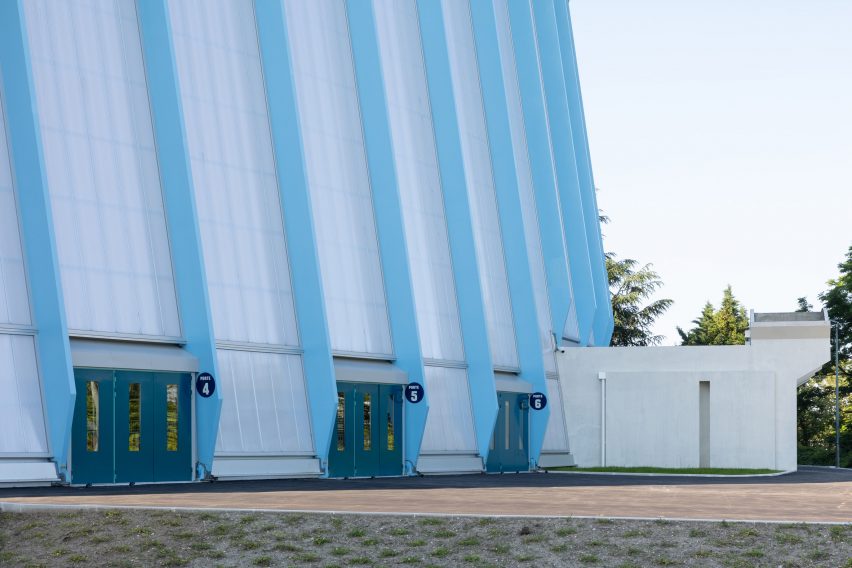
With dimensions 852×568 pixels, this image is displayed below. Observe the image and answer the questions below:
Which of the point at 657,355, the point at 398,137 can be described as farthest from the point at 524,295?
the point at 398,137

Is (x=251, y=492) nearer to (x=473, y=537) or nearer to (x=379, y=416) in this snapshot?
(x=473, y=537)

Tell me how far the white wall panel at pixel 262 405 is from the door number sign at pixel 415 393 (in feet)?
14.4

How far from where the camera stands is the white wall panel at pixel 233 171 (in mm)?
28891

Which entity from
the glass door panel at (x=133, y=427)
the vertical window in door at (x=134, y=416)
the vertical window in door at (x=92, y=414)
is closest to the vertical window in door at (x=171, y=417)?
the glass door panel at (x=133, y=427)

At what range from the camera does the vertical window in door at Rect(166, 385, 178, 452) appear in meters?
27.0

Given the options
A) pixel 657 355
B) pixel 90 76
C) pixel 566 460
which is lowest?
pixel 566 460

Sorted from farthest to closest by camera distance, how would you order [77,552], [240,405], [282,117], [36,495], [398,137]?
[398,137] → [282,117] → [240,405] → [36,495] → [77,552]

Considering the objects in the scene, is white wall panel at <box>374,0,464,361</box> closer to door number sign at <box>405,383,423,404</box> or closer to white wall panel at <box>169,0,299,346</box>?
door number sign at <box>405,383,423,404</box>

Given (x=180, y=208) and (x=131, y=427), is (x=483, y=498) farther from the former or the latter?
(x=180, y=208)

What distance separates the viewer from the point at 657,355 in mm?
45094

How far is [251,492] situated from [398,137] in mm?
16470

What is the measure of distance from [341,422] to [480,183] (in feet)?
40.1

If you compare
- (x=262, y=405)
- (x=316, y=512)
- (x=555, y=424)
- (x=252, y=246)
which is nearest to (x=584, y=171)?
(x=555, y=424)

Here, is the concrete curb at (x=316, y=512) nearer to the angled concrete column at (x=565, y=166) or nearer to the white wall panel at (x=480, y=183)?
the white wall panel at (x=480, y=183)
